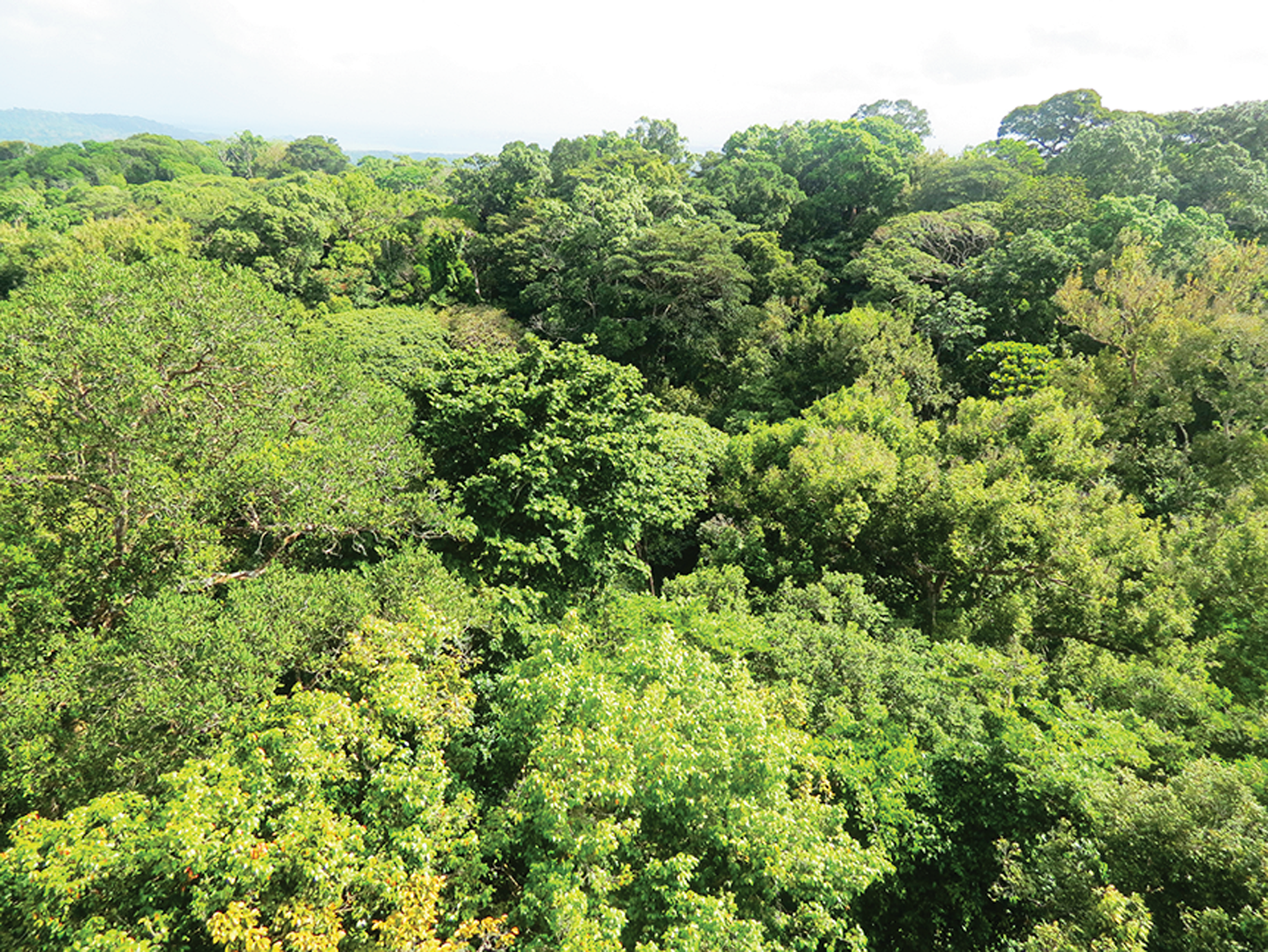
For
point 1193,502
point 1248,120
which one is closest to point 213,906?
point 1193,502

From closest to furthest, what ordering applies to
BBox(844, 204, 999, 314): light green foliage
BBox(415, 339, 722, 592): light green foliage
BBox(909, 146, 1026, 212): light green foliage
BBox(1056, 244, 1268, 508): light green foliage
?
BBox(415, 339, 722, 592): light green foliage → BBox(1056, 244, 1268, 508): light green foliage → BBox(844, 204, 999, 314): light green foliage → BBox(909, 146, 1026, 212): light green foliage

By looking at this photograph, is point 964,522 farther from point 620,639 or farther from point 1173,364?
point 1173,364

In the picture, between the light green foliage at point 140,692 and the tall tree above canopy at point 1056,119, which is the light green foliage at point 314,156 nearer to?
the tall tree above canopy at point 1056,119

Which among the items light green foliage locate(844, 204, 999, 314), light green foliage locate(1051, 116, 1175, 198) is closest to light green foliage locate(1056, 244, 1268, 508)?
light green foliage locate(844, 204, 999, 314)

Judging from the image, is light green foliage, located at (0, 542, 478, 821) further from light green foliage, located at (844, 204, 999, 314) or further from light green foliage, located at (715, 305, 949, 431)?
light green foliage, located at (844, 204, 999, 314)

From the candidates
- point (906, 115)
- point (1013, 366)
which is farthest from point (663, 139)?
point (1013, 366)

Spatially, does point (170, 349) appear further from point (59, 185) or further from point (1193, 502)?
point (59, 185)
